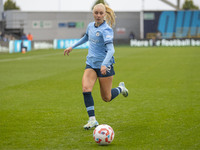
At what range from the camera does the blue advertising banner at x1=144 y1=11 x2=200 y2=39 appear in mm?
65062

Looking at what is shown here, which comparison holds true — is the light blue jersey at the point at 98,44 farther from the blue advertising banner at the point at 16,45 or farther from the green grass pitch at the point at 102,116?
the blue advertising banner at the point at 16,45

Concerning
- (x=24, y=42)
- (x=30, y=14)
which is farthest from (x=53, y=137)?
(x=30, y=14)

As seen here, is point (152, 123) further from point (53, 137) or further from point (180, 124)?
point (53, 137)

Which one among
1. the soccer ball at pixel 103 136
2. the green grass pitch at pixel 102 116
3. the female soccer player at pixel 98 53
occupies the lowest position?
the green grass pitch at pixel 102 116

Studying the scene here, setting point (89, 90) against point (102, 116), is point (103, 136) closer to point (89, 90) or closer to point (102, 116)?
point (89, 90)

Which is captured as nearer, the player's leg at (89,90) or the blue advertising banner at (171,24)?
the player's leg at (89,90)

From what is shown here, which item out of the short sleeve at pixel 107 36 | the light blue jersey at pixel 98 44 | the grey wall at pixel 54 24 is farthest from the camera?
the grey wall at pixel 54 24

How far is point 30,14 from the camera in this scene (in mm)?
71688

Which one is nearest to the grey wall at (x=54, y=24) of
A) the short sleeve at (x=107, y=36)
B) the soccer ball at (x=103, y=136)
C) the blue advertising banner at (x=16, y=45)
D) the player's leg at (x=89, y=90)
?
the blue advertising banner at (x=16, y=45)

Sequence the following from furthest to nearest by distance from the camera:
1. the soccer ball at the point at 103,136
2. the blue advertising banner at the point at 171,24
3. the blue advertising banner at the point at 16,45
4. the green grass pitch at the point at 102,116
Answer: the blue advertising banner at the point at 171,24, the blue advertising banner at the point at 16,45, the green grass pitch at the point at 102,116, the soccer ball at the point at 103,136

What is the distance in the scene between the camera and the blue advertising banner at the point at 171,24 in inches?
2562

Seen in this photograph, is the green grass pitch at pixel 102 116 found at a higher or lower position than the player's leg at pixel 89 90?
lower

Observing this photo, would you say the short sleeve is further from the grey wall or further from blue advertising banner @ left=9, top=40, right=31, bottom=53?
the grey wall

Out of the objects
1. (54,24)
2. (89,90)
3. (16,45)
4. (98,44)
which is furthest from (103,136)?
(54,24)
